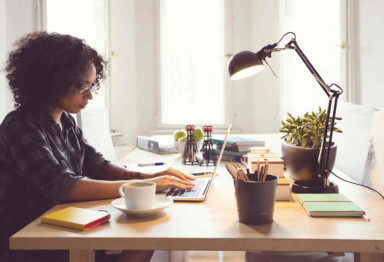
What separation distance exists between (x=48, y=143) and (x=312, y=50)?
336cm

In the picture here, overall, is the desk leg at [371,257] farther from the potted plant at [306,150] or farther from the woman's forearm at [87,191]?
the woman's forearm at [87,191]

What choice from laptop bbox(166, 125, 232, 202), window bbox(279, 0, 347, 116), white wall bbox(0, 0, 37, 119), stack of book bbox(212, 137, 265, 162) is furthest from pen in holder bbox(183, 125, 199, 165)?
window bbox(279, 0, 347, 116)

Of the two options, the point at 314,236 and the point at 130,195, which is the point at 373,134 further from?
the point at 130,195

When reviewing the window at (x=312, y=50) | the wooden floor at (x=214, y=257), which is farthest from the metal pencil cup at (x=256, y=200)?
the window at (x=312, y=50)

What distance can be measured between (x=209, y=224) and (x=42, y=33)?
1.03m

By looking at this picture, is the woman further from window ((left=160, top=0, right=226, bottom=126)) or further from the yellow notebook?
window ((left=160, top=0, right=226, bottom=126))

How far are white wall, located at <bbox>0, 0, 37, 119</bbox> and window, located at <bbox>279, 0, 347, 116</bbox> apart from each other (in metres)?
2.51

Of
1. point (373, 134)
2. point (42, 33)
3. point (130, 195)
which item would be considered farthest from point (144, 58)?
point (130, 195)

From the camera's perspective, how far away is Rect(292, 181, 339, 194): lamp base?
1.14 m

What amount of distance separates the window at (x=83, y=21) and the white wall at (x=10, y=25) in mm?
183

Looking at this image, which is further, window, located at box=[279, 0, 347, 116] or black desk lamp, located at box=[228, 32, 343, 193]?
window, located at box=[279, 0, 347, 116]

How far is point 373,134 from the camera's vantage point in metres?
1.45

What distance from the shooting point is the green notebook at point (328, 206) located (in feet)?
3.04

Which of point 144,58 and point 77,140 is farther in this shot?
point 144,58
